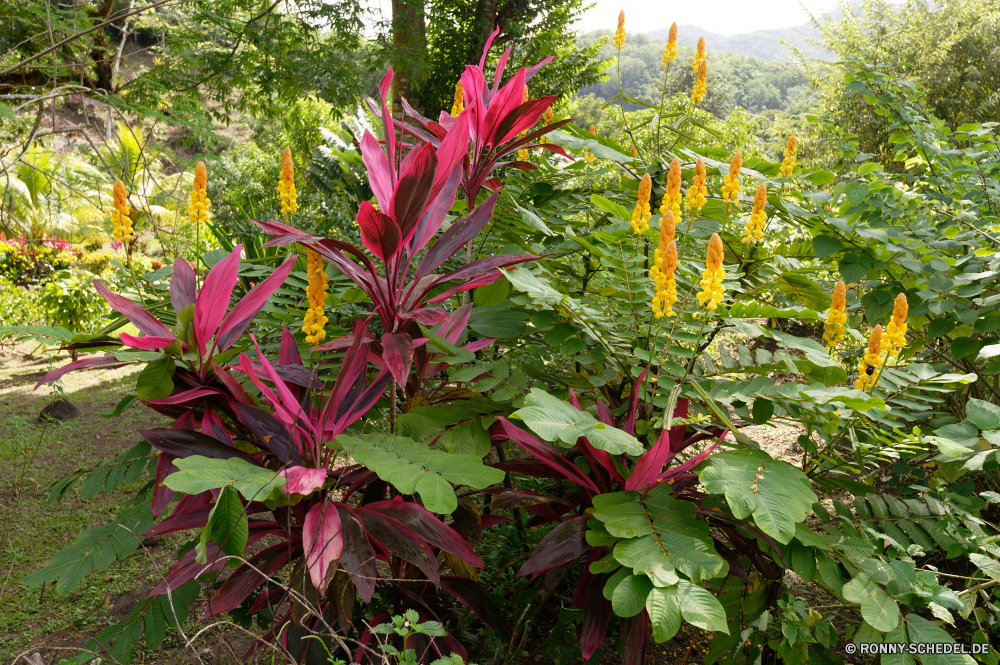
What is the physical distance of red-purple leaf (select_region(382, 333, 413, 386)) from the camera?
1164 millimetres

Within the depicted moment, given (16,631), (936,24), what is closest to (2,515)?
(16,631)

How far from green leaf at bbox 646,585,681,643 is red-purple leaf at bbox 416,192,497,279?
842 mm

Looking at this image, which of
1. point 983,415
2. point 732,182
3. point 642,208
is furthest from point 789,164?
point 983,415

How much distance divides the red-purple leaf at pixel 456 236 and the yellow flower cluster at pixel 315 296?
0.77 feet

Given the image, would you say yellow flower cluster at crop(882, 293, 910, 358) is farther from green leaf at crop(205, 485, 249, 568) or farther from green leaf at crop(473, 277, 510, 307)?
green leaf at crop(205, 485, 249, 568)

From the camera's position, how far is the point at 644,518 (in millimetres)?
1207

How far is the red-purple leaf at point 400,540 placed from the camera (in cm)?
117

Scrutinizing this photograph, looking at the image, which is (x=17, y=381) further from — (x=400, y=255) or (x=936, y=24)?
(x=936, y=24)

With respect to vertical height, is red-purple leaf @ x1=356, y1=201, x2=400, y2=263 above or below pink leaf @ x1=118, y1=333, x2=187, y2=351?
above

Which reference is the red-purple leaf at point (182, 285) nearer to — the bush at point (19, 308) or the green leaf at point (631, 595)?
the green leaf at point (631, 595)

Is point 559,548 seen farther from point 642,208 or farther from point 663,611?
point 642,208

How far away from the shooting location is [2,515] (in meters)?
2.78

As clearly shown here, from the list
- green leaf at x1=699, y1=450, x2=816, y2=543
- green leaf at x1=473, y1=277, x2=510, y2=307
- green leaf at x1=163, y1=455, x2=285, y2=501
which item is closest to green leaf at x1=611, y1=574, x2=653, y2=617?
green leaf at x1=699, y1=450, x2=816, y2=543

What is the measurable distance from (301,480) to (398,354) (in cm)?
32
